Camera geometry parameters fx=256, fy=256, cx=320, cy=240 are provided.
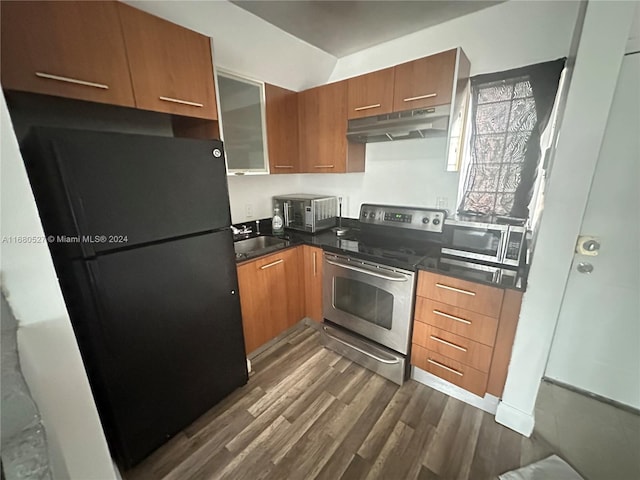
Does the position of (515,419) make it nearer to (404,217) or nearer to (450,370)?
(450,370)

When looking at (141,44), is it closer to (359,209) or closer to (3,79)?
(3,79)

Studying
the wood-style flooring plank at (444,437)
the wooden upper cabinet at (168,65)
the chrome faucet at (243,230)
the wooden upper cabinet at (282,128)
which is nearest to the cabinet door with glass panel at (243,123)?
the wooden upper cabinet at (282,128)

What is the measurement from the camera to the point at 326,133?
7.04 feet

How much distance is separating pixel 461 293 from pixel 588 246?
72 cm

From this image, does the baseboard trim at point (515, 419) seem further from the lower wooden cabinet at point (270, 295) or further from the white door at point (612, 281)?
the lower wooden cabinet at point (270, 295)

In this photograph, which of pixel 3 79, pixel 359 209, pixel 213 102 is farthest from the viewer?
pixel 359 209

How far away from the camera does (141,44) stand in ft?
4.07

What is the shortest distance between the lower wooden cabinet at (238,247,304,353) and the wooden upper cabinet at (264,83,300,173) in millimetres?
781

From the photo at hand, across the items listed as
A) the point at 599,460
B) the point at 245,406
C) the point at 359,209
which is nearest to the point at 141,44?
the point at 359,209

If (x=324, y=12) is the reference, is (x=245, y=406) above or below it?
below

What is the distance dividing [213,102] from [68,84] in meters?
0.66

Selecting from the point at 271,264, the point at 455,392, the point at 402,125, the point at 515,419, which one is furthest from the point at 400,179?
the point at 515,419

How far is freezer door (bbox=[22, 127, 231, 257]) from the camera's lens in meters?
0.93

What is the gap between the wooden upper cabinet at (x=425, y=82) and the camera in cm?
155
